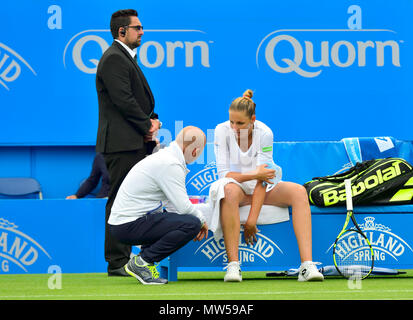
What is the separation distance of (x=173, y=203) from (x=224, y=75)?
8.99ft

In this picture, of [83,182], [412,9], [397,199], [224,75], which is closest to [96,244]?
[83,182]

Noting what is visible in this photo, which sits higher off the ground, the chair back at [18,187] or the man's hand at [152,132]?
the man's hand at [152,132]

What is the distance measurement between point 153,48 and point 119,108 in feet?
6.41

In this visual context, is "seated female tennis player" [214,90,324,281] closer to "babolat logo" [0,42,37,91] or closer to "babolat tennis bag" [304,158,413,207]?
"babolat tennis bag" [304,158,413,207]

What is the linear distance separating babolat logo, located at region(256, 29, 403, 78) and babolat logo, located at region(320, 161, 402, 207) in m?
2.23

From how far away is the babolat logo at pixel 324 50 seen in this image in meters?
6.80

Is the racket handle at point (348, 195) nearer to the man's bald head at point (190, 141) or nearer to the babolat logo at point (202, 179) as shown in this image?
the man's bald head at point (190, 141)

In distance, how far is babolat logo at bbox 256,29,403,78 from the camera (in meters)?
6.80

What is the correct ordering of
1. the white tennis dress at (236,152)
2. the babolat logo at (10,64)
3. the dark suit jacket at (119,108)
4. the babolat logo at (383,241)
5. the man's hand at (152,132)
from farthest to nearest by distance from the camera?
the babolat logo at (10,64) < the man's hand at (152,132) < the dark suit jacket at (119,108) < the babolat logo at (383,241) < the white tennis dress at (236,152)

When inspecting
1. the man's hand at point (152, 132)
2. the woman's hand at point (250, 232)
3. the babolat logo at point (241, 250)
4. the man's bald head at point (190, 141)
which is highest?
the man's hand at point (152, 132)

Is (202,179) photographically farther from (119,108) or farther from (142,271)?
(142,271)

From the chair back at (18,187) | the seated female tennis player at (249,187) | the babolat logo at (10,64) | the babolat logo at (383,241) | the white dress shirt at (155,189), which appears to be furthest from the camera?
the chair back at (18,187)

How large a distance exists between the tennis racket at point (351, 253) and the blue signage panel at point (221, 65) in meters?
2.17

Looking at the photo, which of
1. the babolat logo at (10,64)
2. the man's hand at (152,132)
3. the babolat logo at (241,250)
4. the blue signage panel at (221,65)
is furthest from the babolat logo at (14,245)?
the babolat logo at (241,250)
